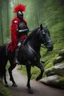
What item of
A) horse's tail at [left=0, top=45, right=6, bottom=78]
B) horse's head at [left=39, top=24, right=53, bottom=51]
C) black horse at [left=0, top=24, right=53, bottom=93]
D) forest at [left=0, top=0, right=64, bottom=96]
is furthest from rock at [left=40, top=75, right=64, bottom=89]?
horse's tail at [left=0, top=45, right=6, bottom=78]

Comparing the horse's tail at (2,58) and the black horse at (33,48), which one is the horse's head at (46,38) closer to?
the black horse at (33,48)

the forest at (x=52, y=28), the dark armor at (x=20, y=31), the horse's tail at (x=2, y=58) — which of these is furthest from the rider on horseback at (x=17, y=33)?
the forest at (x=52, y=28)

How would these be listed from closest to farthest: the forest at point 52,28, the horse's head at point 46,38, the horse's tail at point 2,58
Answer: the horse's head at point 46,38, the horse's tail at point 2,58, the forest at point 52,28

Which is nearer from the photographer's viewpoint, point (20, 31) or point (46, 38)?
point (46, 38)

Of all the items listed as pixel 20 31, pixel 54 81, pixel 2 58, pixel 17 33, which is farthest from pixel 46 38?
pixel 2 58

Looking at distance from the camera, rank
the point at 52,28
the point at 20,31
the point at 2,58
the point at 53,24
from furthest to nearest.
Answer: the point at 53,24 < the point at 52,28 < the point at 2,58 < the point at 20,31

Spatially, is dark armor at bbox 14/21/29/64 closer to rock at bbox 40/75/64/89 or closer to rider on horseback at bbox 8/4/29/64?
rider on horseback at bbox 8/4/29/64

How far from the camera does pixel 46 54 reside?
15.1m

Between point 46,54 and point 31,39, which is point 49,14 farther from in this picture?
point 31,39

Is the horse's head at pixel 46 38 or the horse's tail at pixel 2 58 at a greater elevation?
the horse's head at pixel 46 38

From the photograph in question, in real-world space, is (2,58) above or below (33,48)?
below

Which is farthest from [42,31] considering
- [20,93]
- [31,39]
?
[20,93]

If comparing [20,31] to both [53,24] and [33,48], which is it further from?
[53,24]

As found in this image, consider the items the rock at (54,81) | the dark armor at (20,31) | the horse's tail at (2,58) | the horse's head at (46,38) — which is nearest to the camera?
the horse's head at (46,38)
